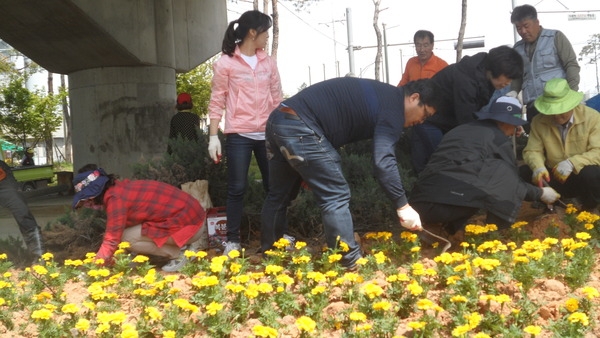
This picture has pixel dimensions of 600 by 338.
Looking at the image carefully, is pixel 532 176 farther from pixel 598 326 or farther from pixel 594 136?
pixel 598 326

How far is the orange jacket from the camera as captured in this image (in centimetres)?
641

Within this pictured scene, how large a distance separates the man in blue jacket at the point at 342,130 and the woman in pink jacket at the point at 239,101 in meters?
0.74

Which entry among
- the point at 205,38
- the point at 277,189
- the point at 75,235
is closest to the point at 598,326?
the point at 277,189

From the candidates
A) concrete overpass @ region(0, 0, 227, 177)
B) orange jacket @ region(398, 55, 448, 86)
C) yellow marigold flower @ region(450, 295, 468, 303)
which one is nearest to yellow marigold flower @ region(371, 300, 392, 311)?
yellow marigold flower @ region(450, 295, 468, 303)

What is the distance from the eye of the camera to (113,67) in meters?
10.3

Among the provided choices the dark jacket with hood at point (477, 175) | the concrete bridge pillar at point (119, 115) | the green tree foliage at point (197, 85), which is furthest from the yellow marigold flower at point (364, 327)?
the green tree foliage at point (197, 85)

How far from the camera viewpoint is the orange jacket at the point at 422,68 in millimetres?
6414

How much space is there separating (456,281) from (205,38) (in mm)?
9616

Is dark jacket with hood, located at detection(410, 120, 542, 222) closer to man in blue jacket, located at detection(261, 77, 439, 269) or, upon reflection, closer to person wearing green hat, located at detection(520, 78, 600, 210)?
person wearing green hat, located at detection(520, 78, 600, 210)

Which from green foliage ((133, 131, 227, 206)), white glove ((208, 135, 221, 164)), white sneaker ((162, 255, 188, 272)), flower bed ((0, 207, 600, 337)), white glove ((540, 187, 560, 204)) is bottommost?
white sneaker ((162, 255, 188, 272))

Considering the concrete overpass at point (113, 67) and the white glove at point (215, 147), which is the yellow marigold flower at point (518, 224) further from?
the concrete overpass at point (113, 67)

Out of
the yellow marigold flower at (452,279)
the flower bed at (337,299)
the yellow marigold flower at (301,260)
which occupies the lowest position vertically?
the flower bed at (337,299)

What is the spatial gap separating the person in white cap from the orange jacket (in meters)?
1.91

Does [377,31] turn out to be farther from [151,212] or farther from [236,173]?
[151,212]
